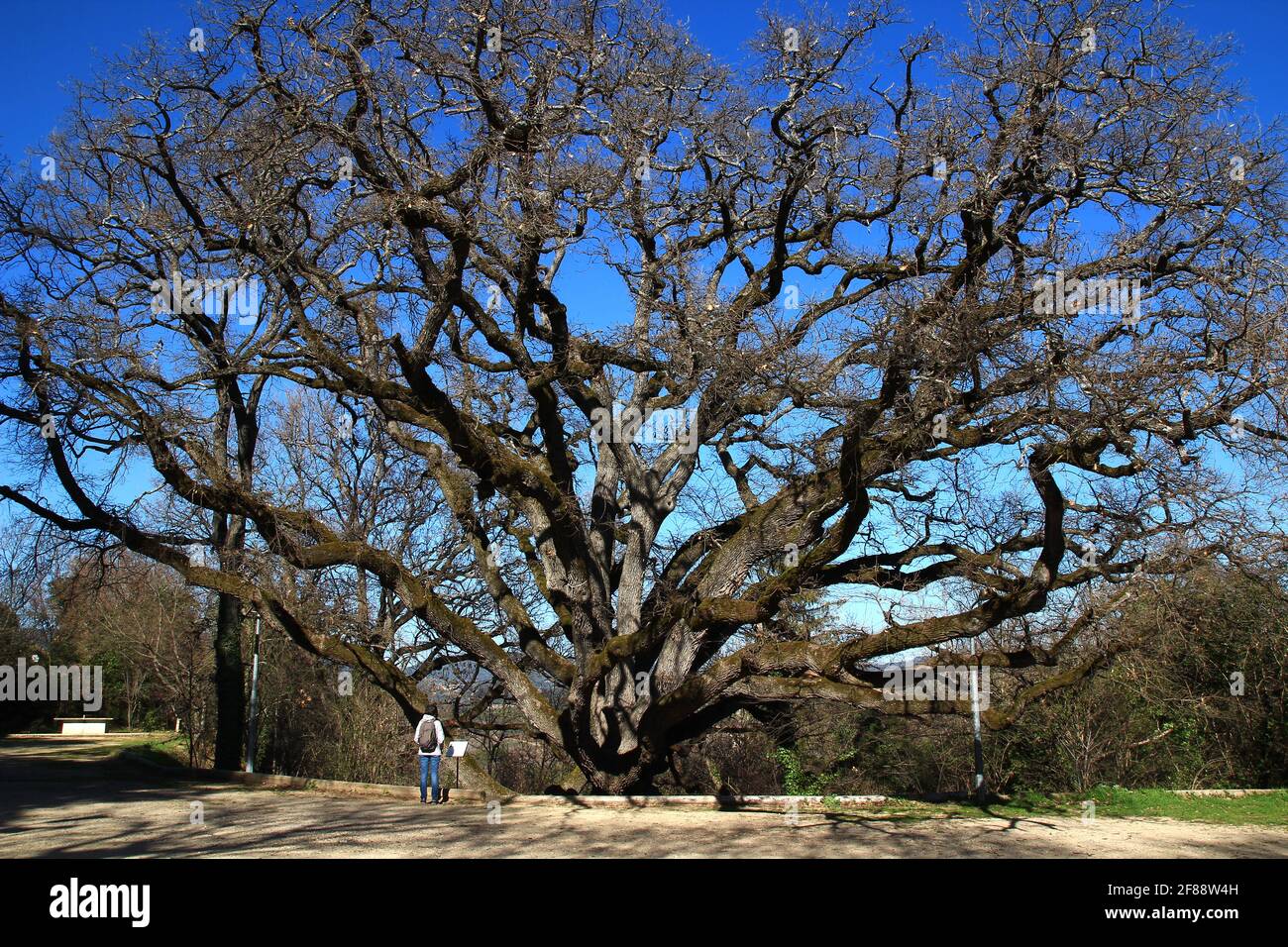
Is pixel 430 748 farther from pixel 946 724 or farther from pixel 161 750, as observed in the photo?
pixel 161 750

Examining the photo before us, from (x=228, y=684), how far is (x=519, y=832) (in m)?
10.8

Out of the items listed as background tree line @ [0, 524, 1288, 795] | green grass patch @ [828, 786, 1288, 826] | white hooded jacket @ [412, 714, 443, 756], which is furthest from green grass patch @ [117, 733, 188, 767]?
green grass patch @ [828, 786, 1288, 826]

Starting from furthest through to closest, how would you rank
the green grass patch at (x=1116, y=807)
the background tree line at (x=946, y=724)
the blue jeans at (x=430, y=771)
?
the background tree line at (x=946, y=724) → the blue jeans at (x=430, y=771) → the green grass patch at (x=1116, y=807)

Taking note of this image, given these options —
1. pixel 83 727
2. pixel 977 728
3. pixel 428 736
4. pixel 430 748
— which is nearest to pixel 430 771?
pixel 430 748

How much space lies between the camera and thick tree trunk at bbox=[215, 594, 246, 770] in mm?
18359

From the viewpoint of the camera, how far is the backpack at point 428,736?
12.8 meters

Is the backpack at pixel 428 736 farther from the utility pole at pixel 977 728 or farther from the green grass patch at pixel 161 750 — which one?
the green grass patch at pixel 161 750

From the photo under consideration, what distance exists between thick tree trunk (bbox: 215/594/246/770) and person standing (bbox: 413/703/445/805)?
7.14m

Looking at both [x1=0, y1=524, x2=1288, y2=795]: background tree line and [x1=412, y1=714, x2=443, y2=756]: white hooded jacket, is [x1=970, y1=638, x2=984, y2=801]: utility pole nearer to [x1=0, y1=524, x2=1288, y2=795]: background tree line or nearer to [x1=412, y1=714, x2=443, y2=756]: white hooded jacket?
[x1=0, y1=524, x2=1288, y2=795]: background tree line

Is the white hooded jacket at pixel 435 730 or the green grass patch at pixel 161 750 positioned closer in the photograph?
the white hooded jacket at pixel 435 730

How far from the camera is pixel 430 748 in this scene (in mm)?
12953

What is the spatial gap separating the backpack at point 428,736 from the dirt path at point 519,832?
0.78m

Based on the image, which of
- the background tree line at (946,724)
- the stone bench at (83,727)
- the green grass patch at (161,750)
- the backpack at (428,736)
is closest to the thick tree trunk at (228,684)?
the background tree line at (946,724)

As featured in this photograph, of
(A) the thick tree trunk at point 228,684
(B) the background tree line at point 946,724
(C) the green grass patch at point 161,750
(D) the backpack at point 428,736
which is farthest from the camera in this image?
(C) the green grass patch at point 161,750
